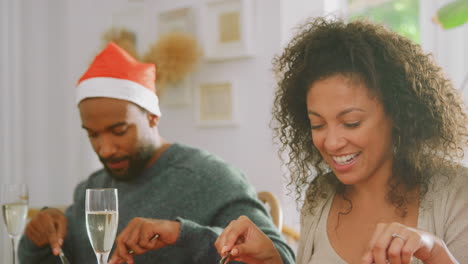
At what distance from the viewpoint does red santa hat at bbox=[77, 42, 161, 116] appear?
5.92 ft

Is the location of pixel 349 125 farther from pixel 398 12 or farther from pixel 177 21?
pixel 177 21

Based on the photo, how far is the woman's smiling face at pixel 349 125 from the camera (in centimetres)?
127

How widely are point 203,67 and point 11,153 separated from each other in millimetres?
1186

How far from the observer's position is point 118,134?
1.74m

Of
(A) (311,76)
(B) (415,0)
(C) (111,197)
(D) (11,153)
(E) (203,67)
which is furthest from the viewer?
(D) (11,153)

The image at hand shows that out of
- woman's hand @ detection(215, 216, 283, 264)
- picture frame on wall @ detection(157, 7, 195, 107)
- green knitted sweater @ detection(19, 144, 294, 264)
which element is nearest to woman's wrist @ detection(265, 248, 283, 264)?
woman's hand @ detection(215, 216, 283, 264)

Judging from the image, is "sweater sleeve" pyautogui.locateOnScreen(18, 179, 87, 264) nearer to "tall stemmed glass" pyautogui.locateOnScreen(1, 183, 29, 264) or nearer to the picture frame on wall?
"tall stemmed glass" pyautogui.locateOnScreen(1, 183, 29, 264)

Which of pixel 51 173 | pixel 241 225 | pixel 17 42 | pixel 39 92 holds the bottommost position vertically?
pixel 51 173

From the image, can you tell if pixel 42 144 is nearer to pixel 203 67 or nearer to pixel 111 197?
pixel 203 67

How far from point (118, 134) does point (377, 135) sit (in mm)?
793

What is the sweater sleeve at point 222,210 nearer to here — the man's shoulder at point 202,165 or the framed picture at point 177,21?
the man's shoulder at point 202,165

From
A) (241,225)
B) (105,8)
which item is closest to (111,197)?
(241,225)

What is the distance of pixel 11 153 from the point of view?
325 cm

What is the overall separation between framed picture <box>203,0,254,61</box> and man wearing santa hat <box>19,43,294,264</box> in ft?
2.89
